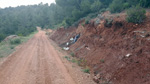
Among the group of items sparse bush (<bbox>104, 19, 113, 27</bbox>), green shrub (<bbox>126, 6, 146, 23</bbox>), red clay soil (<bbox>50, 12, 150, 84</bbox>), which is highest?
green shrub (<bbox>126, 6, 146, 23</bbox>)

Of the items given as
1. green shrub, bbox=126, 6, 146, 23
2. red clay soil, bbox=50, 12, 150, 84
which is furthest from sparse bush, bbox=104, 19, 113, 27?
green shrub, bbox=126, 6, 146, 23

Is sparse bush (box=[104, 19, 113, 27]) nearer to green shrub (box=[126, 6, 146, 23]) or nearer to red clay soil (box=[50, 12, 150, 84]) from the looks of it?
red clay soil (box=[50, 12, 150, 84])

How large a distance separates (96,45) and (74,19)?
1416 cm

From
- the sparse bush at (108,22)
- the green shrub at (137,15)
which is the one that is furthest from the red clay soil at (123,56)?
the sparse bush at (108,22)

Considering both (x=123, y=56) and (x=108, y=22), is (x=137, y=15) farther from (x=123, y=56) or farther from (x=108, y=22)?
(x=123, y=56)

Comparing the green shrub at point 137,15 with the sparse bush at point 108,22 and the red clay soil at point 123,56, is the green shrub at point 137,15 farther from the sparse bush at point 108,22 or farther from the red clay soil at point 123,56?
the sparse bush at point 108,22

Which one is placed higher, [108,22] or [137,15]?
[137,15]

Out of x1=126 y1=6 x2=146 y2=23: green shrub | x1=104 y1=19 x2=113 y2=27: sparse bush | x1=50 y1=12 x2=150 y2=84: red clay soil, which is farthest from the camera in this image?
x1=104 y1=19 x2=113 y2=27: sparse bush

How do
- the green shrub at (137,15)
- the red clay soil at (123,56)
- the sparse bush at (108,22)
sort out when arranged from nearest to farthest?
the red clay soil at (123,56)
the green shrub at (137,15)
the sparse bush at (108,22)

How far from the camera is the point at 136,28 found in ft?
34.3

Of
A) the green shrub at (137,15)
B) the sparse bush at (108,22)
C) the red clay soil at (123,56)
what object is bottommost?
the red clay soil at (123,56)

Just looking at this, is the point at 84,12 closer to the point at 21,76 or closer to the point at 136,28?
the point at 136,28

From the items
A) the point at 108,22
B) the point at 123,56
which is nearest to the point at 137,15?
the point at 108,22

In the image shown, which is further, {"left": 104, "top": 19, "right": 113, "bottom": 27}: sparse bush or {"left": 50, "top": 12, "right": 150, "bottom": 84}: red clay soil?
{"left": 104, "top": 19, "right": 113, "bottom": 27}: sparse bush
